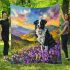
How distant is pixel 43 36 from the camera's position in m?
11.1

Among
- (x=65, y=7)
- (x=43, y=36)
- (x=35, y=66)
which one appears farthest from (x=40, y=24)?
(x=65, y=7)

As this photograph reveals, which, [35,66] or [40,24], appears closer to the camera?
[35,66]

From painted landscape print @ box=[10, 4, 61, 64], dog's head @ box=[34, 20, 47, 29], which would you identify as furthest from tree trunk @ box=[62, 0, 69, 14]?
dog's head @ box=[34, 20, 47, 29]

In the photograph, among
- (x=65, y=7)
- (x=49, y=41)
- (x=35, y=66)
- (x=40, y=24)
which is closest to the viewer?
(x=35, y=66)

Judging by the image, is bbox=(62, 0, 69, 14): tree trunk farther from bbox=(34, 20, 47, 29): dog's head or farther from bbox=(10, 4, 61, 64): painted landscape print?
bbox=(34, 20, 47, 29): dog's head

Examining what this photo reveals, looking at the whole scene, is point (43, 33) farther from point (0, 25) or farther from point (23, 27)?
point (0, 25)

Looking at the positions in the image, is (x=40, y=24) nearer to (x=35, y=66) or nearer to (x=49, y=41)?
(x=49, y=41)

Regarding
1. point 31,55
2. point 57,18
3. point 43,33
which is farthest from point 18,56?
point 57,18

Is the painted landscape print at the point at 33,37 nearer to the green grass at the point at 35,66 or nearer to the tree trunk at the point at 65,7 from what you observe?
the green grass at the point at 35,66

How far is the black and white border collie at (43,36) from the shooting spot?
36.2 ft

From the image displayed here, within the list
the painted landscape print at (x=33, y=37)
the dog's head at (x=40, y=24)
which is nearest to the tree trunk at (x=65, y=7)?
the painted landscape print at (x=33, y=37)

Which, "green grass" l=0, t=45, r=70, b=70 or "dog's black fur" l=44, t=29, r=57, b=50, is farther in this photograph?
"dog's black fur" l=44, t=29, r=57, b=50

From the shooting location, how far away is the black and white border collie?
36.2ft

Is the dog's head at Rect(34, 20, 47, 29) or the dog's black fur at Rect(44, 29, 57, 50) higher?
the dog's head at Rect(34, 20, 47, 29)
